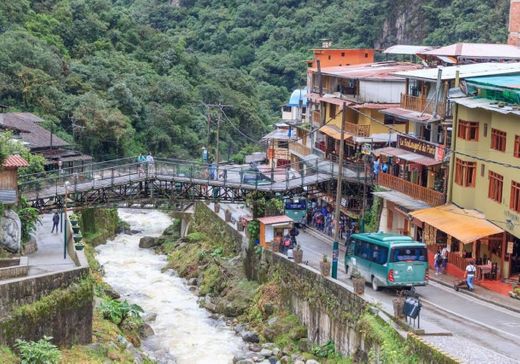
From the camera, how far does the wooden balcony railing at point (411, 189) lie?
4841 cm

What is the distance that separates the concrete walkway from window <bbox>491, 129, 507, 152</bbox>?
21497mm

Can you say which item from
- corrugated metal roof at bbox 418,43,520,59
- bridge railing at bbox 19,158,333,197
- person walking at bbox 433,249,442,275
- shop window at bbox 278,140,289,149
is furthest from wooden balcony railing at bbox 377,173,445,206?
shop window at bbox 278,140,289,149

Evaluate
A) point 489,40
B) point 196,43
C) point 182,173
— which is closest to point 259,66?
point 196,43

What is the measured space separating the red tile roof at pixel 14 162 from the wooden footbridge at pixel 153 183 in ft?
13.4

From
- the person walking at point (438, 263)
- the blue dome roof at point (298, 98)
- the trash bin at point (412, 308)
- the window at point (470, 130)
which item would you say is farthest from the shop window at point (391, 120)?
the trash bin at point (412, 308)

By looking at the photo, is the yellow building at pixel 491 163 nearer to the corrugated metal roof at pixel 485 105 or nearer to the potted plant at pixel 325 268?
the corrugated metal roof at pixel 485 105

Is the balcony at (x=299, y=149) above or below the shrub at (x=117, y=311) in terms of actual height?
above

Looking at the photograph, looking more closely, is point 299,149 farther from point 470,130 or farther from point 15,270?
point 15,270

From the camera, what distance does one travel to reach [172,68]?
10956 cm

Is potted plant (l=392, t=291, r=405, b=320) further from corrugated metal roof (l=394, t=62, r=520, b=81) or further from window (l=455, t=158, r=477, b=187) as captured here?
corrugated metal roof (l=394, t=62, r=520, b=81)

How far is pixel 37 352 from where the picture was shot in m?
32.0

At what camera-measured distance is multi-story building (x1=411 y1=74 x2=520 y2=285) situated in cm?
4147

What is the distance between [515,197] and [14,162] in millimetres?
24624

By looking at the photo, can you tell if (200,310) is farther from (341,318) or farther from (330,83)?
(330,83)
